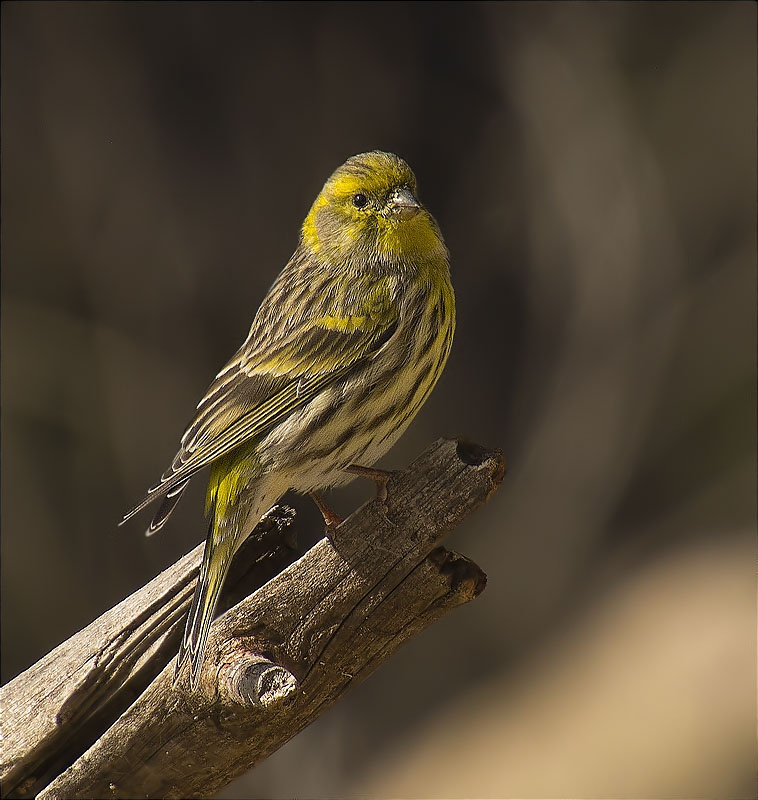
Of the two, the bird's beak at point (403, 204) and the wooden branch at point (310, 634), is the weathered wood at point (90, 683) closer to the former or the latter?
the wooden branch at point (310, 634)

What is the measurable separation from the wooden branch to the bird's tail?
4 cm

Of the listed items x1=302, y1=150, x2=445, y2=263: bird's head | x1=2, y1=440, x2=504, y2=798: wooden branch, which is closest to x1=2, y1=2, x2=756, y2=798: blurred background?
x1=302, y1=150, x2=445, y2=263: bird's head

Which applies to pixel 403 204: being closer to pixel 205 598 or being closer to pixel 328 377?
pixel 328 377

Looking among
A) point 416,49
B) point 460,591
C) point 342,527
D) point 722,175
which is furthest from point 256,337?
point 722,175

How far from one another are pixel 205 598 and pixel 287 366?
2.43 ft

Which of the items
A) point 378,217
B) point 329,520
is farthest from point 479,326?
point 329,520

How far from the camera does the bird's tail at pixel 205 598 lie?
289cm

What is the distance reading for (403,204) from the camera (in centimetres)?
342

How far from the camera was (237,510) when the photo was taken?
3.07m

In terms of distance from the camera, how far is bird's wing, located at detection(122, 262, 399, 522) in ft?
10.3

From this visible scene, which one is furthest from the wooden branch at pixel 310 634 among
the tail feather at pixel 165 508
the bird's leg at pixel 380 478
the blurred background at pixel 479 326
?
the blurred background at pixel 479 326

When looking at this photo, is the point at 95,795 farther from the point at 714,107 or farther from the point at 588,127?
the point at 714,107

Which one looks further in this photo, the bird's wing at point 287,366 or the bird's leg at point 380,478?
the bird's wing at point 287,366

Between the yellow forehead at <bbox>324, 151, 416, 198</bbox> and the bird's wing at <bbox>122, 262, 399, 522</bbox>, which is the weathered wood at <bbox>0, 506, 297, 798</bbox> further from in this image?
the yellow forehead at <bbox>324, 151, 416, 198</bbox>
